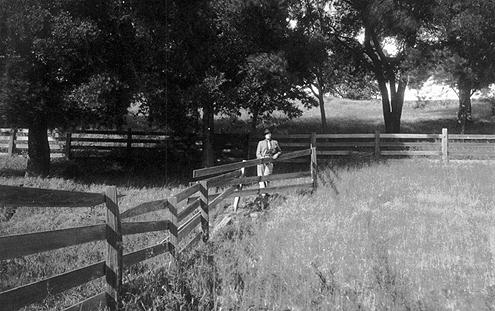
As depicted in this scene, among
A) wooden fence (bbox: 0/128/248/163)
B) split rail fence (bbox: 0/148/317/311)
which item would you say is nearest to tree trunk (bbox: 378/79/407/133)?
wooden fence (bbox: 0/128/248/163)

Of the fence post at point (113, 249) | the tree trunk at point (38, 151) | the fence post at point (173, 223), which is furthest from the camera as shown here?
the tree trunk at point (38, 151)

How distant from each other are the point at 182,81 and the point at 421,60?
34.0 ft

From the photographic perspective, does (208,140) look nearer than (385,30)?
Yes

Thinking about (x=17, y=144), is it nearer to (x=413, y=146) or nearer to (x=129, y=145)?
(x=129, y=145)

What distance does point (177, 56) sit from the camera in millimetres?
16656

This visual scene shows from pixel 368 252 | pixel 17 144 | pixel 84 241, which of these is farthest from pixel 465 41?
pixel 84 241

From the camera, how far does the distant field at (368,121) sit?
99.3 feet

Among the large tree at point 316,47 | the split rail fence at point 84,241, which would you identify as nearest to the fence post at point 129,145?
the large tree at point 316,47

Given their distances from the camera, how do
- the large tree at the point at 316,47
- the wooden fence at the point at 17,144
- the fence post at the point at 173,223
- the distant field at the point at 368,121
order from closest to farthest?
1. the fence post at the point at 173,223
2. the large tree at the point at 316,47
3. the wooden fence at the point at 17,144
4. the distant field at the point at 368,121

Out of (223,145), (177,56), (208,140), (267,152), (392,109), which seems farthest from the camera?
(392,109)

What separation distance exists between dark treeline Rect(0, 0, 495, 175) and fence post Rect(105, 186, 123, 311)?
33.9 feet

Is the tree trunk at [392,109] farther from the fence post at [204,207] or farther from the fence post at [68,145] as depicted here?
the fence post at [204,207]

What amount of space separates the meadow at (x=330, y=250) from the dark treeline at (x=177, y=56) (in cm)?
242

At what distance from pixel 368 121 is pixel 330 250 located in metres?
29.1
